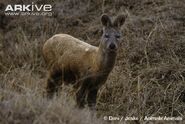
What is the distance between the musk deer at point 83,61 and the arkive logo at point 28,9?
3.60 metres

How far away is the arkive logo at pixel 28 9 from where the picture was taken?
45.9 feet

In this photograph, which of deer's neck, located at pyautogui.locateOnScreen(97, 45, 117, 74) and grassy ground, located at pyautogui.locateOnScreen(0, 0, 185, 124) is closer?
grassy ground, located at pyautogui.locateOnScreen(0, 0, 185, 124)

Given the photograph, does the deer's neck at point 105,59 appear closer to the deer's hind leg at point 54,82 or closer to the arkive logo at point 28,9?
the deer's hind leg at point 54,82

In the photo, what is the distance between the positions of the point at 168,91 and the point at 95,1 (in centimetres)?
369

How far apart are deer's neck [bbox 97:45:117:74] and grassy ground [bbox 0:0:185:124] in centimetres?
74

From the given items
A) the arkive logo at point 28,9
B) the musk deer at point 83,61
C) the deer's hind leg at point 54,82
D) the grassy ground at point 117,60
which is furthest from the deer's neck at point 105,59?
the arkive logo at point 28,9

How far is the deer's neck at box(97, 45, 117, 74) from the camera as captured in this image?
947 centimetres

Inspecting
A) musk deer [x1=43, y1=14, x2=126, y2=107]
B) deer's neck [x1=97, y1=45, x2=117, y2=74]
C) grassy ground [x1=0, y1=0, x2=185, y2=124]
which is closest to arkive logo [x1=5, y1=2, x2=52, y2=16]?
grassy ground [x1=0, y1=0, x2=185, y2=124]

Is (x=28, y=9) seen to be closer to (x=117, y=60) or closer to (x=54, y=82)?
(x=117, y=60)

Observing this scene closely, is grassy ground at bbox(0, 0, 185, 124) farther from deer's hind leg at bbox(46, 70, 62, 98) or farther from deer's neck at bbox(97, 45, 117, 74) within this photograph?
deer's neck at bbox(97, 45, 117, 74)

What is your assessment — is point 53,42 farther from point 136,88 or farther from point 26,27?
point 26,27

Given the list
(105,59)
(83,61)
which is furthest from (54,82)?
(105,59)

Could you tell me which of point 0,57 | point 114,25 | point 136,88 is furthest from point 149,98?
point 0,57

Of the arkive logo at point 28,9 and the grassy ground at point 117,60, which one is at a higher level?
the arkive logo at point 28,9
